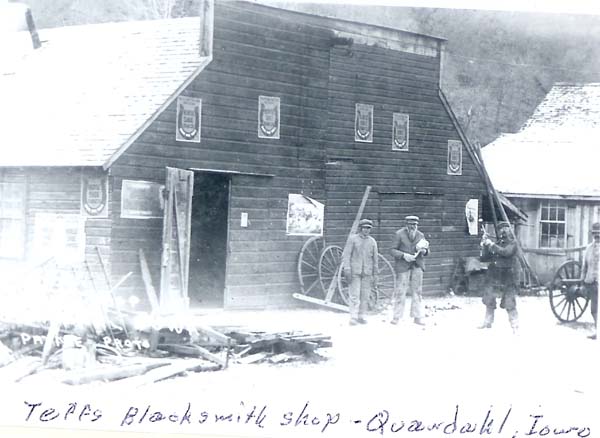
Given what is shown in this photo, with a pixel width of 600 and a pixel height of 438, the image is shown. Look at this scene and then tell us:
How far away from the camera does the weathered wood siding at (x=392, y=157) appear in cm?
1658

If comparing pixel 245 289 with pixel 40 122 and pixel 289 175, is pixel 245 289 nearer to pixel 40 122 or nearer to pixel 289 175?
pixel 289 175

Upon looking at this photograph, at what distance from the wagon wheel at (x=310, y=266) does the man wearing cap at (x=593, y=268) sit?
542cm

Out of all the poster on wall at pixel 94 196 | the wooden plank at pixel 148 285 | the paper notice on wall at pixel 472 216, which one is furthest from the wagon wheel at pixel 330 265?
the poster on wall at pixel 94 196

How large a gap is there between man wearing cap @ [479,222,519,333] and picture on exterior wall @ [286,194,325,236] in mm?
3931

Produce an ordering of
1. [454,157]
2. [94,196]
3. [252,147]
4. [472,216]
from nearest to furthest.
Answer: [94,196], [252,147], [454,157], [472,216]

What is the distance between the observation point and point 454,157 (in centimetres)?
1730

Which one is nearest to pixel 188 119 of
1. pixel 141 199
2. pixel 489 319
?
pixel 141 199

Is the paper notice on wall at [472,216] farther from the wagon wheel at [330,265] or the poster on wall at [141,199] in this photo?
the poster on wall at [141,199]

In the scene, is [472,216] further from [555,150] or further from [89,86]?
[89,86]

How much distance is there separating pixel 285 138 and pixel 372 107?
6.46 feet

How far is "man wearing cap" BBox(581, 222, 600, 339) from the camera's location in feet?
38.1

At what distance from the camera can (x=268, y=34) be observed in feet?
50.1

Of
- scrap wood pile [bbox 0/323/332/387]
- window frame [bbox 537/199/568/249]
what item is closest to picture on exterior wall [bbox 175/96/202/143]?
scrap wood pile [bbox 0/323/332/387]

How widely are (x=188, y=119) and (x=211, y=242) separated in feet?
8.33
